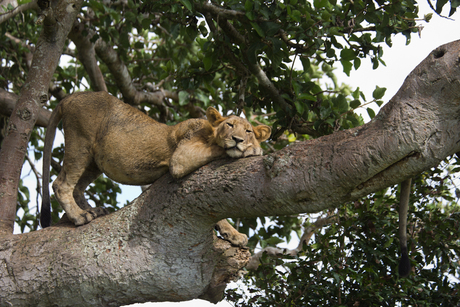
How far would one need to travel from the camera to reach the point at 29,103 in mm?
4277

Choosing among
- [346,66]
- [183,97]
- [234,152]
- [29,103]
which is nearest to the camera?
[234,152]

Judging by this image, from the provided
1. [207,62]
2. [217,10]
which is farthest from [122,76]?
[217,10]

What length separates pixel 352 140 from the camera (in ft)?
8.82

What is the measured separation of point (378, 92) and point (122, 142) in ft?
8.22

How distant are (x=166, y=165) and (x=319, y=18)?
1984 millimetres

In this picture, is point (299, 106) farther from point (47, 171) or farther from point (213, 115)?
point (47, 171)

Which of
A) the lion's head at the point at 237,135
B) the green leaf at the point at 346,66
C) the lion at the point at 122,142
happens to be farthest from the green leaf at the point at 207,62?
the green leaf at the point at 346,66

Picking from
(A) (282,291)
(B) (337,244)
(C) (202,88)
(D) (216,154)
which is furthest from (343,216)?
(C) (202,88)

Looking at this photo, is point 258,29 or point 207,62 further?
point 207,62

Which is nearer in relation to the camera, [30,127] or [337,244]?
[337,244]

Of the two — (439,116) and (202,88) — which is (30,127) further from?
(439,116)

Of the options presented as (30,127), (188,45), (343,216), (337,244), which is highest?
(188,45)

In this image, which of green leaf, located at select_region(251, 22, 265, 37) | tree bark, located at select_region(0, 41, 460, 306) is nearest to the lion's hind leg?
tree bark, located at select_region(0, 41, 460, 306)

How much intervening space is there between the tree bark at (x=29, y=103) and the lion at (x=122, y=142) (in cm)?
29
